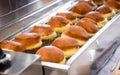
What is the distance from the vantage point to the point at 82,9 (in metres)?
1.39

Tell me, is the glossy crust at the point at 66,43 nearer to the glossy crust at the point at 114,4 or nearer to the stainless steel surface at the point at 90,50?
the stainless steel surface at the point at 90,50

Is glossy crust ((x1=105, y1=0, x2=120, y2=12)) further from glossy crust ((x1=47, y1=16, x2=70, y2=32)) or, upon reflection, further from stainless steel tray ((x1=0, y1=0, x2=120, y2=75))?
glossy crust ((x1=47, y1=16, x2=70, y2=32))

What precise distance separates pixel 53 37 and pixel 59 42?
138 mm

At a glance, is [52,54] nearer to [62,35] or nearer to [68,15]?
[62,35]

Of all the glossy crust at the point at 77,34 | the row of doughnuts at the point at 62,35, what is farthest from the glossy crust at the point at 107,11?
the glossy crust at the point at 77,34

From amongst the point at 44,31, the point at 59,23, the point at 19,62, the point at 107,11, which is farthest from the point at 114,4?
the point at 19,62

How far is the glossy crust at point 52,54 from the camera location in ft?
2.97

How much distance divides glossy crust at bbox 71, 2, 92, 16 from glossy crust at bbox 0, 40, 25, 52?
53 centimetres

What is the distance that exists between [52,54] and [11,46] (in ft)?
0.60

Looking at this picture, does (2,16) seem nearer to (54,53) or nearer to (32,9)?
(32,9)

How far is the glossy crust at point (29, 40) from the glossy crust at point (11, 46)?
0.04m

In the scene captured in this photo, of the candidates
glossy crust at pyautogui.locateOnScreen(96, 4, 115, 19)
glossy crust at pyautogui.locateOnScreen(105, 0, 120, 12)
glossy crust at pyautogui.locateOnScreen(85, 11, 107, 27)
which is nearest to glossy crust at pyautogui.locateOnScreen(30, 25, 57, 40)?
glossy crust at pyautogui.locateOnScreen(85, 11, 107, 27)

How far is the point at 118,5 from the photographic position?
1.52m

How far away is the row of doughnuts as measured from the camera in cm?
95
